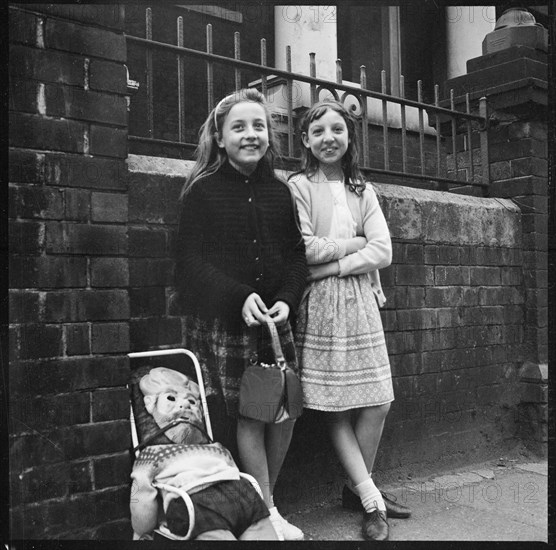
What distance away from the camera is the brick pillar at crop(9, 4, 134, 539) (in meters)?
2.30

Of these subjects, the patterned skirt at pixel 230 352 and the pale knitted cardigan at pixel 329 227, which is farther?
the pale knitted cardigan at pixel 329 227

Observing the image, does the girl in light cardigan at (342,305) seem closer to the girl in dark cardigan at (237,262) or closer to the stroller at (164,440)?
the girl in dark cardigan at (237,262)

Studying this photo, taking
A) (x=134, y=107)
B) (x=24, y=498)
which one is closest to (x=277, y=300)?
(x=24, y=498)

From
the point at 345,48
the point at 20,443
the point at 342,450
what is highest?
the point at 345,48

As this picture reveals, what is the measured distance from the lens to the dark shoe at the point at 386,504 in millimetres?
3086

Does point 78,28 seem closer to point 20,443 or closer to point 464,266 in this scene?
point 20,443

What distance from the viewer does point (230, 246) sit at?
8.84ft

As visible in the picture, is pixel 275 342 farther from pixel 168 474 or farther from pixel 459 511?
pixel 459 511

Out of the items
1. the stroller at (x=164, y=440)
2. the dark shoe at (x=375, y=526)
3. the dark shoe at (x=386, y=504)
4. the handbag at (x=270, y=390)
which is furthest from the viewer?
the dark shoe at (x=386, y=504)

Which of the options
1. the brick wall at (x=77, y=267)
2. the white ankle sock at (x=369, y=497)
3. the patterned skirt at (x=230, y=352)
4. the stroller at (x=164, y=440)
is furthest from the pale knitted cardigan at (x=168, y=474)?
the white ankle sock at (x=369, y=497)

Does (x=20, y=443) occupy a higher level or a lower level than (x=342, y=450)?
higher

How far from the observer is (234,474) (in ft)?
7.79

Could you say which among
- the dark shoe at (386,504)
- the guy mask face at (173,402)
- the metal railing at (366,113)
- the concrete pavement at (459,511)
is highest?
the metal railing at (366,113)

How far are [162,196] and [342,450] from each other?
148 cm
